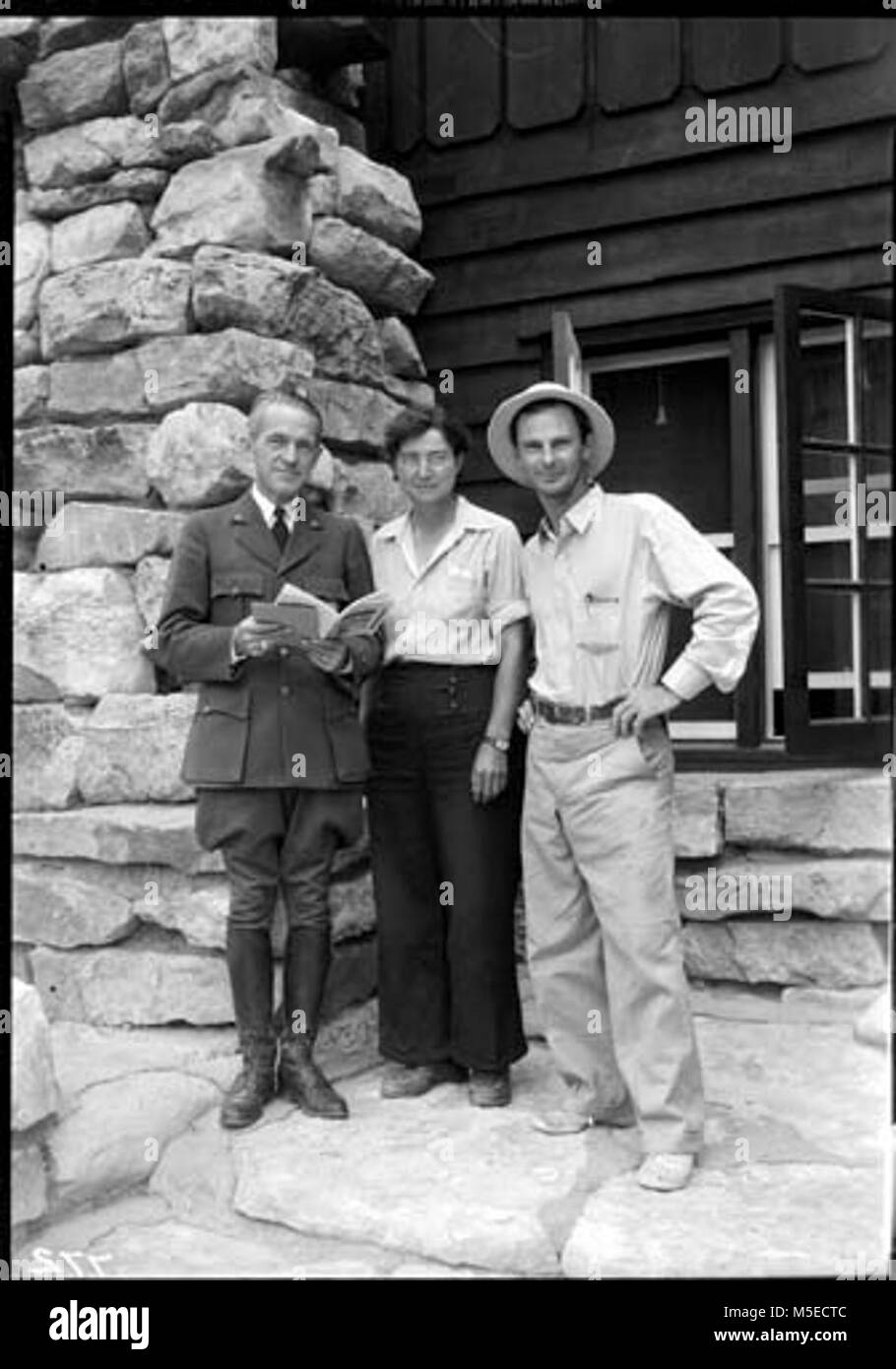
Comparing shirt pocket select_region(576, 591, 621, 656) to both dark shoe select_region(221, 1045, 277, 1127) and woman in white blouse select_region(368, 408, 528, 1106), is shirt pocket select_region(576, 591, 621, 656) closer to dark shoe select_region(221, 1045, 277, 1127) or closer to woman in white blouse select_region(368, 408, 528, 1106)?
woman in white blouse select_region(368, 408, 528, 1106)

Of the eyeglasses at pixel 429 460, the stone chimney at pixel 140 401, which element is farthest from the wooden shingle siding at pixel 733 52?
the eyeglasses at pixel 429 460

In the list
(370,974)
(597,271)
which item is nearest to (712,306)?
(597,271)

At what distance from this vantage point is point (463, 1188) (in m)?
3.51

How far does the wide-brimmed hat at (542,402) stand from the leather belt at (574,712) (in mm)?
613

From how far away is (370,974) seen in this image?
4.69 m

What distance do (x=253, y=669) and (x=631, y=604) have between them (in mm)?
1062

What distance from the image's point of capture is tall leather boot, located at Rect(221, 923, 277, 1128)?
12.7ft

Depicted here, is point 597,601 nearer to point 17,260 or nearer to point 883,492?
point 883,492

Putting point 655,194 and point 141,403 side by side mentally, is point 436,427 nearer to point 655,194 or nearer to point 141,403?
point 141,403

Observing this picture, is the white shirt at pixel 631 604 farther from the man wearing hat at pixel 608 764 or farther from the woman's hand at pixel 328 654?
the woman's hand at pixel 328 654

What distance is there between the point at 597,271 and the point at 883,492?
1.39m

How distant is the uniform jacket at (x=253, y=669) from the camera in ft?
12.6

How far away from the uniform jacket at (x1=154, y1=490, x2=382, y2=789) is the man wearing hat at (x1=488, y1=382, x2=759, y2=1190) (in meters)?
0.54

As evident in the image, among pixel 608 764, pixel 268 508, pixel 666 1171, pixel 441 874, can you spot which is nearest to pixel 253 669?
pixel 268 508
